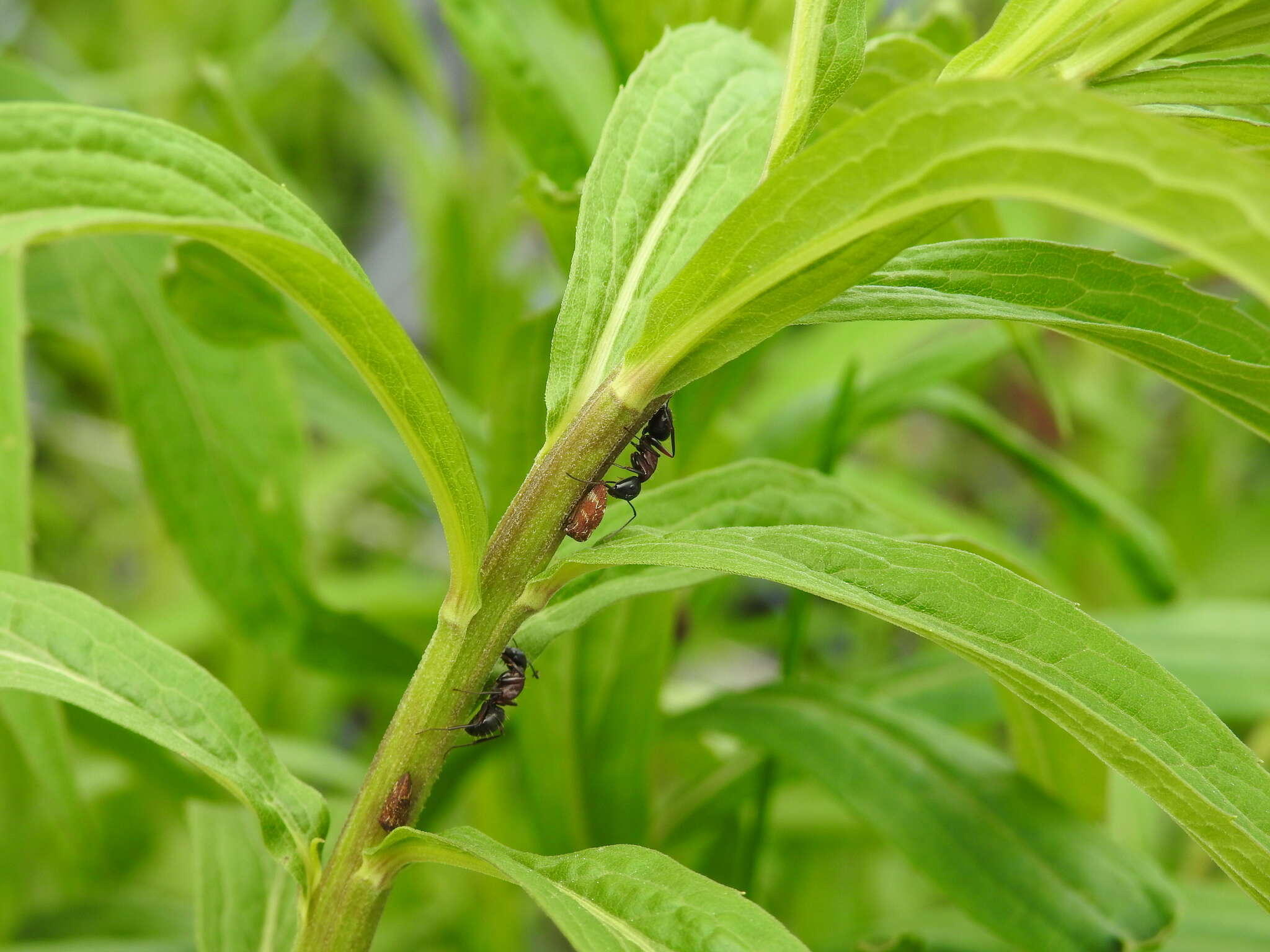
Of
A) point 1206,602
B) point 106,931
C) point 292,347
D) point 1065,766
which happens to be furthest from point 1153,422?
point 106,931

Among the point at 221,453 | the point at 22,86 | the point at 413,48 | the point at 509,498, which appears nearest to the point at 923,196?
the point at 509,498

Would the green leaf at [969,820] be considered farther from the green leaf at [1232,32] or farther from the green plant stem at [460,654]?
the green leaf at [1232,32]

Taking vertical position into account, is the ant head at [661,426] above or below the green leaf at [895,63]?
below

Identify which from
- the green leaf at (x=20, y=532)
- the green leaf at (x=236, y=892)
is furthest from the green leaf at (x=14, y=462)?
the green leaf at (x=236, y=892)

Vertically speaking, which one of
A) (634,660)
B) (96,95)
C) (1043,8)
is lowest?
(634,660)

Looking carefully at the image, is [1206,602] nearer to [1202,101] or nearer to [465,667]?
[1202,101]

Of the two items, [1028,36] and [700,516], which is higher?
[1028,36]

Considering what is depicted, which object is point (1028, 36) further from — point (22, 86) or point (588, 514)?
point (22, 86)
